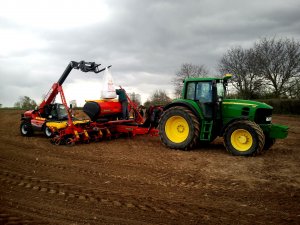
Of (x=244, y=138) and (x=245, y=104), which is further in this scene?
(x=245, y=104)

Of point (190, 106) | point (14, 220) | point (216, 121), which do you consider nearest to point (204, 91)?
point (190, 106)

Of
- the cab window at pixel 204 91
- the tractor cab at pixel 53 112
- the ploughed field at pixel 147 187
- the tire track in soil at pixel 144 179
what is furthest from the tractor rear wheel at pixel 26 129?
the cab window at pixel 204 91

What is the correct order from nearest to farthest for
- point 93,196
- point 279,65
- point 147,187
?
point 93,196 → point 147,187 → point 279,65

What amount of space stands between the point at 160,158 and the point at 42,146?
475 cm

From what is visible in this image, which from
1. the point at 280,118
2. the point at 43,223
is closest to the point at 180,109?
the point at 43,223

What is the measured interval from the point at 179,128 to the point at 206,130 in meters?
0.93

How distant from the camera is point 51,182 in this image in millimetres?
5934

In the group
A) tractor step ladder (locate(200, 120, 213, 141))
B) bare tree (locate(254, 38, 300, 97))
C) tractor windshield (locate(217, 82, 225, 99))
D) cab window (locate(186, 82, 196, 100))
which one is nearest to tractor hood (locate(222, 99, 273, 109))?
tractor windshield (locate(217, 82, 225, 99))

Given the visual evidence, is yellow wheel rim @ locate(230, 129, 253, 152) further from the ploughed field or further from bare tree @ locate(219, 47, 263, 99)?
bare tree @ locate(219, 47, 263, 99)

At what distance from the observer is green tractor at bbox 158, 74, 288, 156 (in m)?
8.80

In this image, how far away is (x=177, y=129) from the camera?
10.1 meters

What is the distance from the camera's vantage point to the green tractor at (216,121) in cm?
880

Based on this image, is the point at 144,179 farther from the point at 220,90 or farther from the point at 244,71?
the point at 244,71

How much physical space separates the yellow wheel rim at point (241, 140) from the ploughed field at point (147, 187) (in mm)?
392
